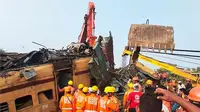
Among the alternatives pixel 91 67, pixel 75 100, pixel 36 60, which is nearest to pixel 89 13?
pixel 91 67

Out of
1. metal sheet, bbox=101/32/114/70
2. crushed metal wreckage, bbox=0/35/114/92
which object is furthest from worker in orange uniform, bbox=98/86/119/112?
metal sheet, bbox=101/32/114/70

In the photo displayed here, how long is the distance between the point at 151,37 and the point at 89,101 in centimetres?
732

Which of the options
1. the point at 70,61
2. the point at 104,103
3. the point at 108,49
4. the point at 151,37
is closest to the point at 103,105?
the point at 104,103

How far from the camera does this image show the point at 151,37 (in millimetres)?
14555

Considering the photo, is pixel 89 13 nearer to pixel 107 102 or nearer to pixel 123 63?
pixel 123 63

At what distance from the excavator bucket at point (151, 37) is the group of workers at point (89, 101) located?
637cm

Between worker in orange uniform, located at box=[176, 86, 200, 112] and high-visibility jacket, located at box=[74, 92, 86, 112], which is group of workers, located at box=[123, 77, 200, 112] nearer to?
worker in orange uniform, located at box=[176, 86, 200, 112]

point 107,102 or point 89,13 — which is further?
point 89,13

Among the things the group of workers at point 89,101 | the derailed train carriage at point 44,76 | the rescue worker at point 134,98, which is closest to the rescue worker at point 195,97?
the group of workers at point 89,101

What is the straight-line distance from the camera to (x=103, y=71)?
1173 centimetres

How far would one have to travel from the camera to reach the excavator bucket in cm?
1427

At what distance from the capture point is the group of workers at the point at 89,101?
801cm

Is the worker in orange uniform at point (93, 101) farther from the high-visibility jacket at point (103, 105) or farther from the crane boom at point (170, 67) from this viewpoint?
the crane boom at point (170, 67)

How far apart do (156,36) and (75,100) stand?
286 inches
